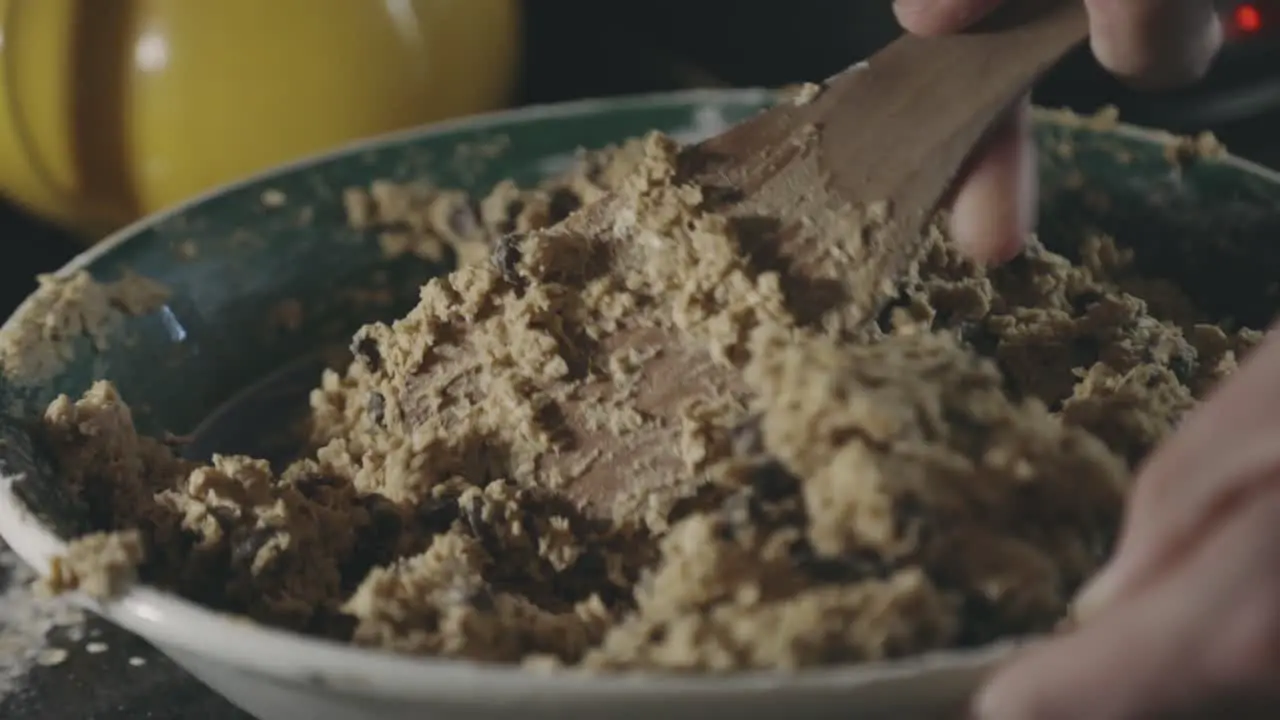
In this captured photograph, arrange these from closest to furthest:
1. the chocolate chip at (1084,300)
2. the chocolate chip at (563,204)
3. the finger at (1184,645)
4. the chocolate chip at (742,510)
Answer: the finger at (1184,645) < the chocolate chip at (742,510) < the chocolate chip at (1084,300) < the chocolate chip at (563,204)

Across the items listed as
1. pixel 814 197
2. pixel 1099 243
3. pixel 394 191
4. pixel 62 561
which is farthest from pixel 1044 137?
pixel 62 561

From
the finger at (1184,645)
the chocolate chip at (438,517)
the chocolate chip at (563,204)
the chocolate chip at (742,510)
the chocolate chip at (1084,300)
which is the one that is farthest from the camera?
the chocolate chip at (563,204)

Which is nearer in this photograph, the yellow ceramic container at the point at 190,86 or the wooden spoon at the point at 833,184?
the wooden spoon at the point at 833,184

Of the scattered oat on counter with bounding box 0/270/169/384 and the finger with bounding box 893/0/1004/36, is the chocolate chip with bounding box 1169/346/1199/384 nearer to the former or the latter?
the finger with bounding box 893/0/1004/36

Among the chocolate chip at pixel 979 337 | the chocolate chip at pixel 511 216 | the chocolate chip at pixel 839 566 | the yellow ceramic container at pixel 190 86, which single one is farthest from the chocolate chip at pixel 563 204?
the chocolate chip at pixel 839 566

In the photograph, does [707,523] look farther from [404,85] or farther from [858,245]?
[404,85]

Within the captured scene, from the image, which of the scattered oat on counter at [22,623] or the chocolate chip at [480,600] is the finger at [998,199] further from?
the scattered oat on counter at [22,623]

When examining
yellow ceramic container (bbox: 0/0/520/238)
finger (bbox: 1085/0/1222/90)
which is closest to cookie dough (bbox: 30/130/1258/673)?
finger (bbox: 1085/0/1222/90)
